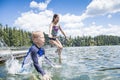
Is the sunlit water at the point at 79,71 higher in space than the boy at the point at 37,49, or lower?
lower

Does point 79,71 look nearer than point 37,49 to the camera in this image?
No

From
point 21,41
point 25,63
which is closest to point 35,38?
point 25,63

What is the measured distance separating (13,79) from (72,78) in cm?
220

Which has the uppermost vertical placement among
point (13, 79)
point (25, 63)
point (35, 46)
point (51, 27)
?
point (51, 27)

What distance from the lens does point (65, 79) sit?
27.9 feet

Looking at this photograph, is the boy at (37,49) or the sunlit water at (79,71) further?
the sunlit water at (79,71)

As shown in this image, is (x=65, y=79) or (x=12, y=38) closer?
(x=65, y=79)

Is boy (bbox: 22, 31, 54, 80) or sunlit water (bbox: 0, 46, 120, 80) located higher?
boy (bbox: 22, 31, 54, 80)

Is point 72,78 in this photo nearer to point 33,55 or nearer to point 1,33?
point 33,55

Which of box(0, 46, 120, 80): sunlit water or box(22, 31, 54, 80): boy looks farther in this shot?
box(0, 46, 120, 80): sunlit water

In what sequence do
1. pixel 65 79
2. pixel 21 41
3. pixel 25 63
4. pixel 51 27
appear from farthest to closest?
pixel 21 41 < pixel 51 27 < pixel 65 79 < pixel 25 63

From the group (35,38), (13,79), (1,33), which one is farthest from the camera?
(1,33)

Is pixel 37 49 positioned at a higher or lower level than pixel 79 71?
higher

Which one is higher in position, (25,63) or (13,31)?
(13,31)
